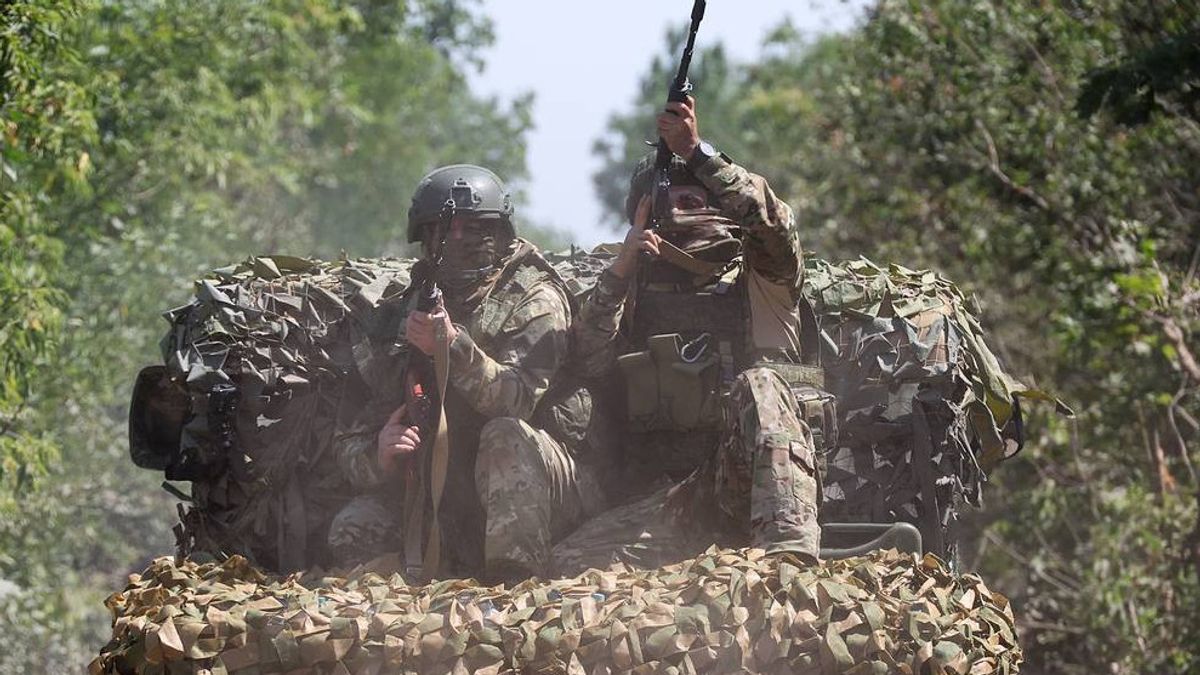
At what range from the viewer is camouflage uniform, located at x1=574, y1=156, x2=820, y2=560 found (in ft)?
23.2

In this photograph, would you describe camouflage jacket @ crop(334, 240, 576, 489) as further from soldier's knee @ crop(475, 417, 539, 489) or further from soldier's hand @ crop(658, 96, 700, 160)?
soldier's hand @ crop(658, 96, 700, 160)

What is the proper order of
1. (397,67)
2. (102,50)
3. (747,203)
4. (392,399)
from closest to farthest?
(747,203), (392,399), (102,50), (397,67)

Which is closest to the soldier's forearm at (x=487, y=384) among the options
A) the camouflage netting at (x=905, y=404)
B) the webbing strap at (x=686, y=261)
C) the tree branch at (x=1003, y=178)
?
the webbing strap at (x=686, y=261)

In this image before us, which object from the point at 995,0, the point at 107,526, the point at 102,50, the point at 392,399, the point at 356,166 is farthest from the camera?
the point at 356,166

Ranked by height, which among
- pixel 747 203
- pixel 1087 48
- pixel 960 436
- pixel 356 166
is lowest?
pixel 960 436

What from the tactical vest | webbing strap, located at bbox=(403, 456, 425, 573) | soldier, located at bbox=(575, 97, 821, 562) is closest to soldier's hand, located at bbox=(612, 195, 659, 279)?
soldier, located at bbox=(575, 97, 821, 562)

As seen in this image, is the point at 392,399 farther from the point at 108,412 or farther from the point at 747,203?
the point at 108,412

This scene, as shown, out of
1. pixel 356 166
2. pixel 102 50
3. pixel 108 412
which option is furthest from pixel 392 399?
pixel 356 166

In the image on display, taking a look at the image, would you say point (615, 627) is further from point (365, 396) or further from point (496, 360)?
point (365, 396)

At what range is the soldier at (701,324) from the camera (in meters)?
7.48

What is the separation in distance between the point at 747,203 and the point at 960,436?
1266 mm

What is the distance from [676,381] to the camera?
25.6ft

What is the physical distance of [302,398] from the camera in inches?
325

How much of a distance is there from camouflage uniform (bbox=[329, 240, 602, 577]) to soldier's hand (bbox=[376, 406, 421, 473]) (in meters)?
0.14
